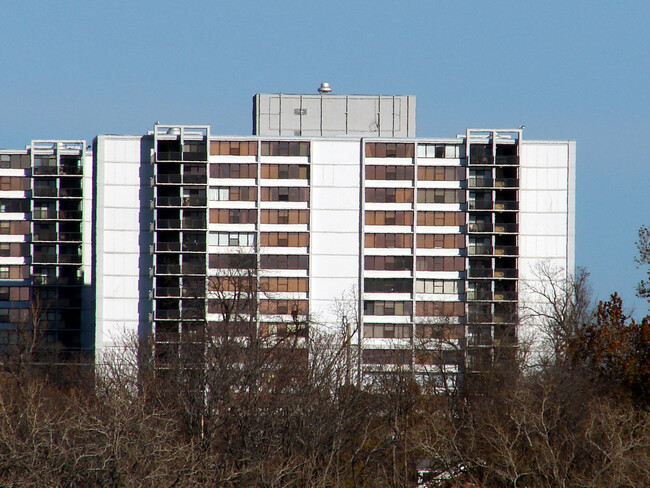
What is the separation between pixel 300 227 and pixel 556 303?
27.1 metres

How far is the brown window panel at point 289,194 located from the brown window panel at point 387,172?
6776 mm

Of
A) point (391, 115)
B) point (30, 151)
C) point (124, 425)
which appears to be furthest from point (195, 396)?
point (30, 151)

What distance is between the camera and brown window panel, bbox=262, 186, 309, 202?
392 ft

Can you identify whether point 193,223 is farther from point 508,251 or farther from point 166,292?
point 508,251

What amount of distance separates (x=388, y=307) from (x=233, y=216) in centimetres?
1856

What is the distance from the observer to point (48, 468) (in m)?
42.9

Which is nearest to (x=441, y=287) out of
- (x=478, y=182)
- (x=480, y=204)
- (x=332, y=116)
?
(x=480, y=204)

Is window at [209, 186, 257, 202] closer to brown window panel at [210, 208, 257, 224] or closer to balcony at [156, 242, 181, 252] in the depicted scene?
brown window panel at [210, 208, 257, 224]

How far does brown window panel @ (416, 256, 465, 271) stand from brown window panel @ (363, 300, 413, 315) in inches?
160

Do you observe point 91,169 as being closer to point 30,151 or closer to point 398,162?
point 30,151

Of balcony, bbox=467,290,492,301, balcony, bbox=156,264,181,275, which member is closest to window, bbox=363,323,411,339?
balcony, bbox=467,290,492,301

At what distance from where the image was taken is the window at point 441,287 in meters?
120

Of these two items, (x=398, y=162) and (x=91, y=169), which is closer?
(x=398, y=162)

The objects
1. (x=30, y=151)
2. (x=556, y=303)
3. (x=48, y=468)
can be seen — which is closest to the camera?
(x=48, y=468)
